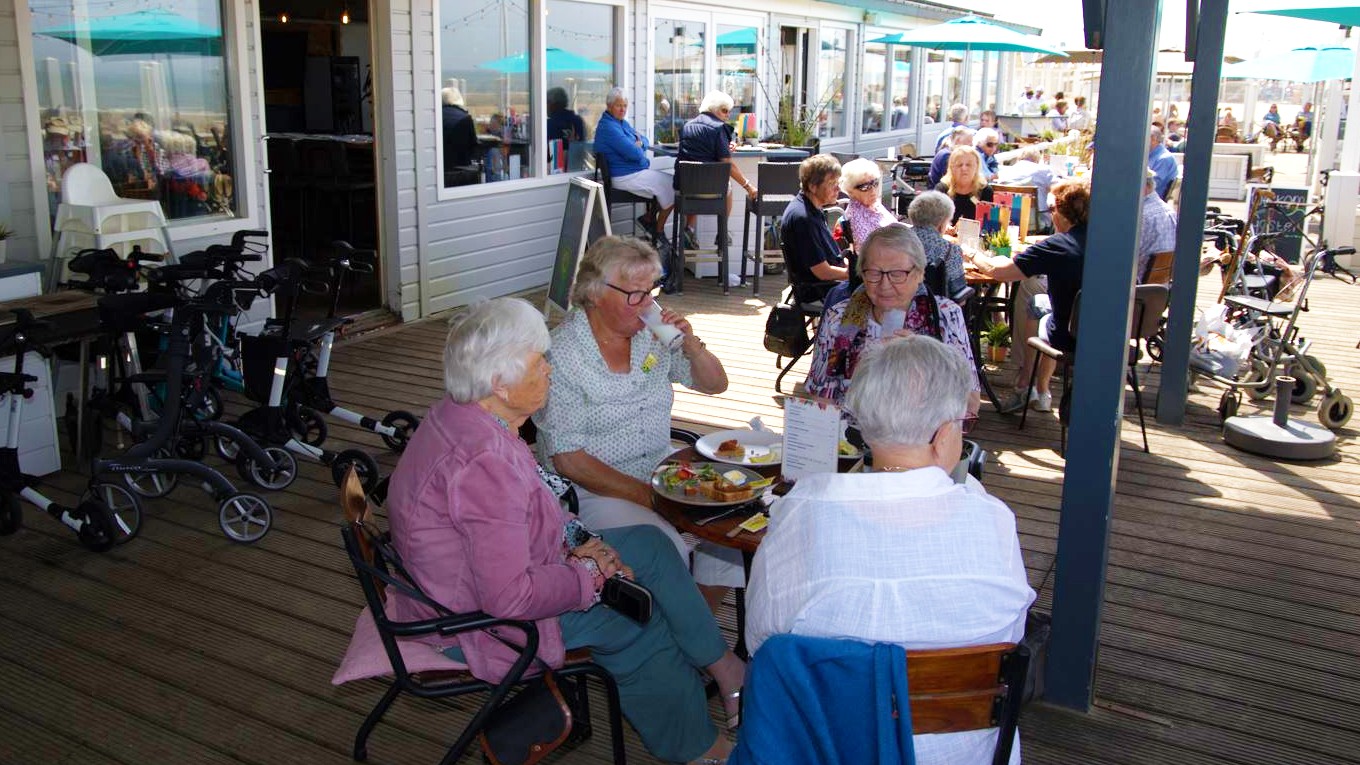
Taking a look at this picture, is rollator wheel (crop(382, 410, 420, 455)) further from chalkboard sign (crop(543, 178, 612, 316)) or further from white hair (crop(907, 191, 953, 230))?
white hair (crop(907, 191, 953, 230))

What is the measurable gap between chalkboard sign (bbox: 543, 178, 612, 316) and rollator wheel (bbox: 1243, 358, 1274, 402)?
3.60 m

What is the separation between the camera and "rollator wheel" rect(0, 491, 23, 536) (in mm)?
4055

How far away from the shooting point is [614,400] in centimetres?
305

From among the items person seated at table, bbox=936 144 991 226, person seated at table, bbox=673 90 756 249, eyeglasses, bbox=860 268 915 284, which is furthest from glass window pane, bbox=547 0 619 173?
eyeglasses, bbox=860 268 915 284

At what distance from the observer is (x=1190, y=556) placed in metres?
4.07

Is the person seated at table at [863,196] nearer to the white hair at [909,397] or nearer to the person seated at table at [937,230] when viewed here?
the person seated at table at [937,230]

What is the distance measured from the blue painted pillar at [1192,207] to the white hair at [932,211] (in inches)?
48.0

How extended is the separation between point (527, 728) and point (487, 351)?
0.77 meters

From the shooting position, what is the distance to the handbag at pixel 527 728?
2307mm

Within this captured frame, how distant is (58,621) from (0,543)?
776 mm

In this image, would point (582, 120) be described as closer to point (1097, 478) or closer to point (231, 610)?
point (231, 610)

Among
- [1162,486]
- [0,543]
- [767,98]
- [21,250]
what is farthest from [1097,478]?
[767,98]

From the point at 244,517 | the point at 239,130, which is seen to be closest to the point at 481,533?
the point at 244,517

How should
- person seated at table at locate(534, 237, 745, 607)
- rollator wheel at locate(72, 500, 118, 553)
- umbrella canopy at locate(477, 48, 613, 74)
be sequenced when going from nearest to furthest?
person seated at table at locate(534, 237, 745, 607) < rollator wheel at locate(72, 500, 118, 553) < umbrella canopy at locate(477, 48, 613, 74)
